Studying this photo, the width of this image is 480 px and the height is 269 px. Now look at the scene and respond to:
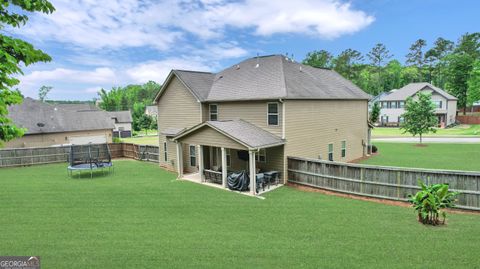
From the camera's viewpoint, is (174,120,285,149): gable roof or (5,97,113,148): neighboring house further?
(5,97,113,148): neighboring house

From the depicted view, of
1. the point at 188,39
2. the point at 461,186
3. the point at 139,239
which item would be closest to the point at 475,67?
the point at 188,39

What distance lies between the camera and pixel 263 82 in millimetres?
17938

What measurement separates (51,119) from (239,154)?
81.7ft

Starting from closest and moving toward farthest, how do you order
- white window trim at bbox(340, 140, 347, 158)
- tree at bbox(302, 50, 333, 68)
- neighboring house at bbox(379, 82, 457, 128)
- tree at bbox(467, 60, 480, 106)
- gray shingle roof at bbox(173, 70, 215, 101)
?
gray shingle roof at bbox(173, 70, 215, 101) < white window trim at bbox(340, 140, 347, 158) < neighboring house at bbox(379, 82, 457, 128) < tree at bbox(467, 60, 480, 106) < tree at bbox(302, 50, 333, 68)

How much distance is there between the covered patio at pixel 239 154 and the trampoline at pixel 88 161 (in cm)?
578

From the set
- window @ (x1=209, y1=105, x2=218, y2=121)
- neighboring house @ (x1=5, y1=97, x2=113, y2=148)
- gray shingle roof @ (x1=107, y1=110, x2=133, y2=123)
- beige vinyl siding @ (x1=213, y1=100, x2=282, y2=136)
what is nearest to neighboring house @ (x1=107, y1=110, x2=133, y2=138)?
gray shingle roof @ (x1=107, y1=110, x2=133, y2=123)

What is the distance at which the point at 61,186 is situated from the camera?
634 inches

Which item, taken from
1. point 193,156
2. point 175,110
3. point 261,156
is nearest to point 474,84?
point 261,156

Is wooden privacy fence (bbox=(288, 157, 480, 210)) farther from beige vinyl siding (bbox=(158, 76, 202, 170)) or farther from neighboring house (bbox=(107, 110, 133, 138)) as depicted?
neighboring house (bbox=(107, 110, 133, 138))

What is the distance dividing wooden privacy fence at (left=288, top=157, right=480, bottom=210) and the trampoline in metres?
12.6

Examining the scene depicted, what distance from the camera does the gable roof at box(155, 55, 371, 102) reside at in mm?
17078

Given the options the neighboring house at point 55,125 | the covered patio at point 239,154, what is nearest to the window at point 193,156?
the covered patio at point 239,154

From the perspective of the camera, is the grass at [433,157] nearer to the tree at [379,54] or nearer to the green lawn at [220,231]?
the green lawn at [220,231]

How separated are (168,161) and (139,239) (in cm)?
1308
